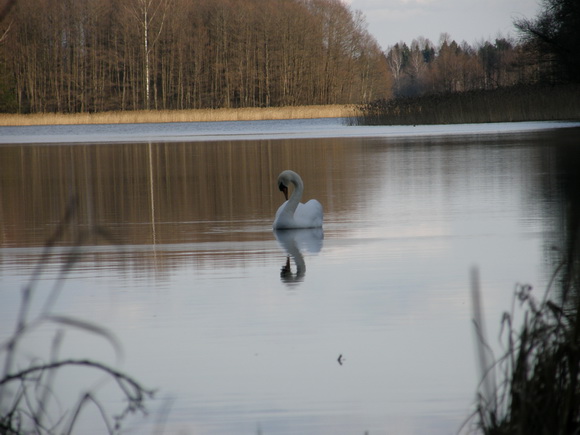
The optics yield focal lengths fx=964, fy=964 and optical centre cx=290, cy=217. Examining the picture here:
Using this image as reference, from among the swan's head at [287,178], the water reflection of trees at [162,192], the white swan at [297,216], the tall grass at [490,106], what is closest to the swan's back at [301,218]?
the white swan at [297,216]

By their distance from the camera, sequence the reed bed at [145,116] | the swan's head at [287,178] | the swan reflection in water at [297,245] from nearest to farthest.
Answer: the swan reflection in water at [297,245]
the swan's head at [287,178]
the reed bed at [145,116]

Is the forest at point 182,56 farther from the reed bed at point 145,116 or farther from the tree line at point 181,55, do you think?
the reed bed at point 145,116

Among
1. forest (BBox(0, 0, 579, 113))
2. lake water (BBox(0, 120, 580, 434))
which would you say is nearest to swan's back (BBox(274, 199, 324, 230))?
lake water (BBox(0, 120, 580, 434))

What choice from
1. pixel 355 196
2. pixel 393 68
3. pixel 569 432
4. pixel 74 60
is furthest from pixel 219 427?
pixel 393 68

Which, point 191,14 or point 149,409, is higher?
point 191,14

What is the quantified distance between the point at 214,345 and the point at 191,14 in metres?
71.2

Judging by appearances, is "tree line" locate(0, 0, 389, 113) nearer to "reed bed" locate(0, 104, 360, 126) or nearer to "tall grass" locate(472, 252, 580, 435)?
"reed bed" locate(0, 104, 360, 126)

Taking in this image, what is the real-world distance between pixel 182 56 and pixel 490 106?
41.1m

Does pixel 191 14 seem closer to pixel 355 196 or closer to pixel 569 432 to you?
pixel 355 196

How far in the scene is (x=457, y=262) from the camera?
23.7 feet

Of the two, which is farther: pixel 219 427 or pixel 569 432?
pixel 219 427

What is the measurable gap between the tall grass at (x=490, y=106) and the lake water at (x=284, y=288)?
19126 millimetres

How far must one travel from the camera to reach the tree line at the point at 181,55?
68.7 meters

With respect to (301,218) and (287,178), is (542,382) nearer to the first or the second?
(301,218)
